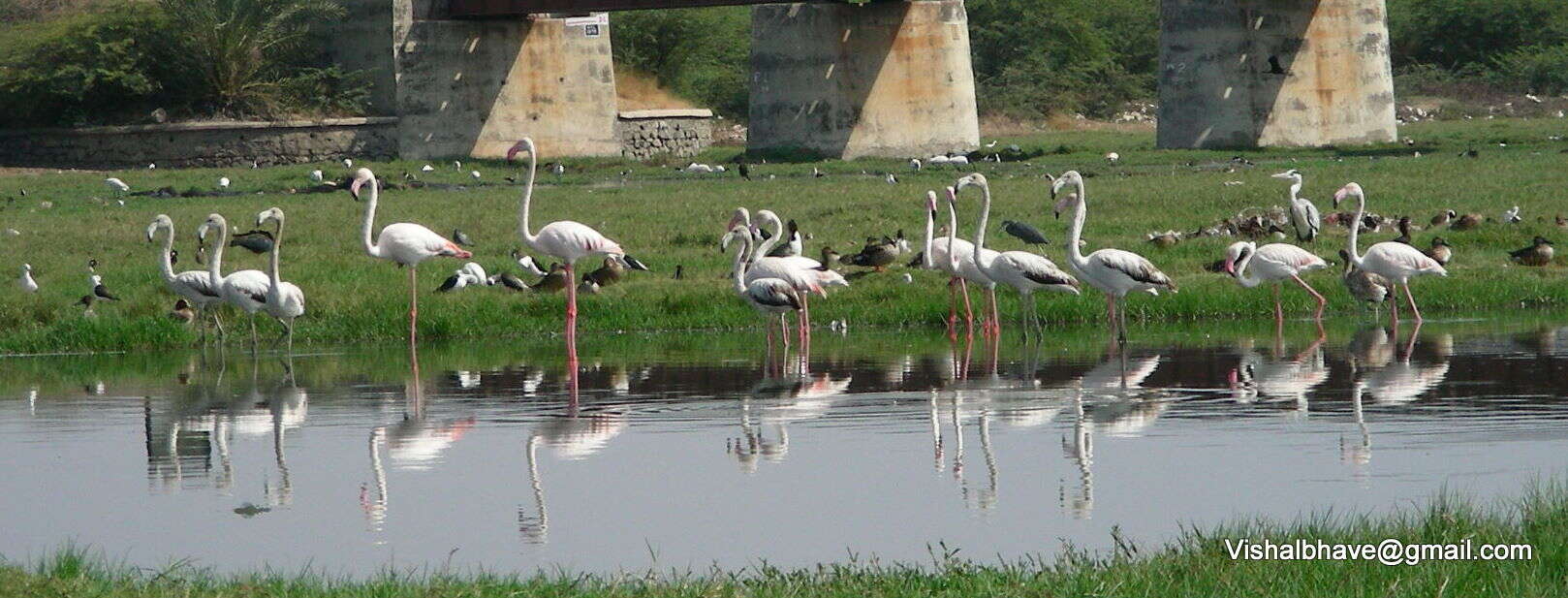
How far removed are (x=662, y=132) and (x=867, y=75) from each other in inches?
338

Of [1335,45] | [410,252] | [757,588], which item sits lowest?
[757,588]

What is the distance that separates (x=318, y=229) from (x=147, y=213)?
5048mm

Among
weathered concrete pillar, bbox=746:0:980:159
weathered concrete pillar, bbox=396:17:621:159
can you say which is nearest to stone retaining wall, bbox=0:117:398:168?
weathered concrete pillar, bbox=396:17:621:159

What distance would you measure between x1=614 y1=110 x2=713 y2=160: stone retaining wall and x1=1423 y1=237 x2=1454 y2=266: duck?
29.6 metres

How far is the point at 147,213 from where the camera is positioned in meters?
30.7

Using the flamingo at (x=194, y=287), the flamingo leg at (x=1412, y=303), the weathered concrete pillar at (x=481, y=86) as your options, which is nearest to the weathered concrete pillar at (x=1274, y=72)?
the weathered concrete pillar at (x=481, y=86)

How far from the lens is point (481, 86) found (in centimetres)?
4594

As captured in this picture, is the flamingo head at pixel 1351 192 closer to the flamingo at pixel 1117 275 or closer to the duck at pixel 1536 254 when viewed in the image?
the duck at pixel 1536 254

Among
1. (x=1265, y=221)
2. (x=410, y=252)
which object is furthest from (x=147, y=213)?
(x=1265, y=221)

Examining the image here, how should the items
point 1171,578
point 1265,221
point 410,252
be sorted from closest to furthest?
point 1171,578 → point 410,252 → point 1265,221

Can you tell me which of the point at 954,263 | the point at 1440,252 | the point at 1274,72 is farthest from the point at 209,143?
the point at 1440,252

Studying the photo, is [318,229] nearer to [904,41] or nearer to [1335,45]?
[904,41]

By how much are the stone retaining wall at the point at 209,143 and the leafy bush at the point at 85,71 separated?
31.7 inches

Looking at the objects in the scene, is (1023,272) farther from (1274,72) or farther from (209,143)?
(209,143)
